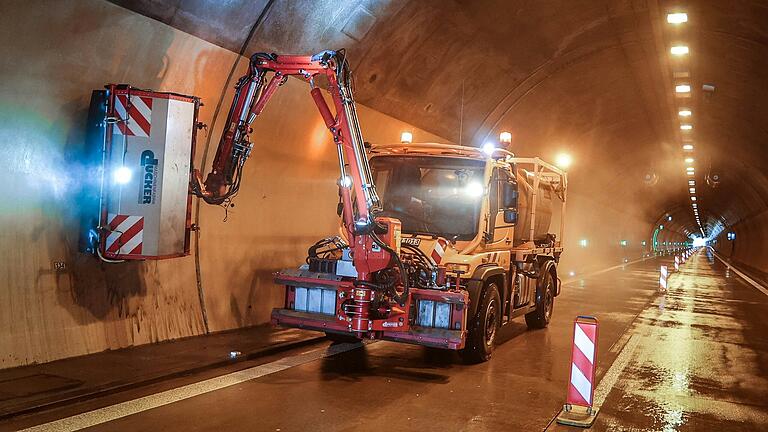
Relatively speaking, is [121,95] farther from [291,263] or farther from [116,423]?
[291,263]

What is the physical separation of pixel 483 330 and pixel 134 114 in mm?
5064

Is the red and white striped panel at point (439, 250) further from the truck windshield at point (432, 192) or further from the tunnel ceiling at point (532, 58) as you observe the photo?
the tunnel ceiling at point (532, 58)

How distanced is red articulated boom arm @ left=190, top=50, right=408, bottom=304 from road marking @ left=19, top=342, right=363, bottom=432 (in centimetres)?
159

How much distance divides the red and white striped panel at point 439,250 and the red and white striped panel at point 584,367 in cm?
262

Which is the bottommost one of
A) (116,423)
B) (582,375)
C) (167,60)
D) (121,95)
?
(116,423)

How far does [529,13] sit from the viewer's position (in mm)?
14414

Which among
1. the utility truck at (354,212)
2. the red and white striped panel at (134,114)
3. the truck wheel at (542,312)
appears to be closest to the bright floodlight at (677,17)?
the truck wheel at (542,312)

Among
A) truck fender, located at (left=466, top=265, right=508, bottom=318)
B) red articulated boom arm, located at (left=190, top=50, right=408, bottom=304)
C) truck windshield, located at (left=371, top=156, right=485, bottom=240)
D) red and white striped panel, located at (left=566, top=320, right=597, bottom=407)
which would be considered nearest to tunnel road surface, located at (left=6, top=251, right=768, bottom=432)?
red and white striped panel, located at (left=566, top=320, right=597, bottom=407)

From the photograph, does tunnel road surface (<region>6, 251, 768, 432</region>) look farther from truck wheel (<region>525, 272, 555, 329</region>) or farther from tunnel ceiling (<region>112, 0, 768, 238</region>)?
tunnel ceiling (<region>112, 0, 768, 238</region>)

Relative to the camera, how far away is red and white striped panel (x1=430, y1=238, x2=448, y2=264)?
9.19 m

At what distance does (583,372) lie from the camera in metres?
6.86

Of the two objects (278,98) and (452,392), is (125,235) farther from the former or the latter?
(452,392)

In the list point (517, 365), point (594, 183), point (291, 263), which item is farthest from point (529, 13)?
point (594, 183)

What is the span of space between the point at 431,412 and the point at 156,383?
293cm
